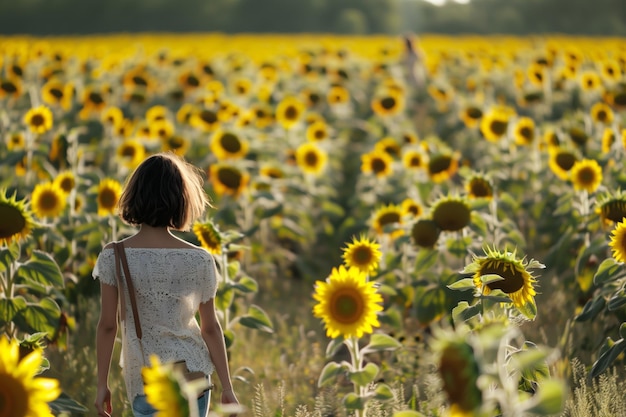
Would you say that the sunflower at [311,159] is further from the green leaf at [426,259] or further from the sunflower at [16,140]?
the green leaf at [426,259]

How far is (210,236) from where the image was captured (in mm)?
3553

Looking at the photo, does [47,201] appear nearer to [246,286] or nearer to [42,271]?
[42,271]

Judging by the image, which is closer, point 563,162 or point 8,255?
point 8,255

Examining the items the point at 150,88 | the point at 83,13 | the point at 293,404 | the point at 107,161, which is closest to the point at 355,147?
the point at 150,88

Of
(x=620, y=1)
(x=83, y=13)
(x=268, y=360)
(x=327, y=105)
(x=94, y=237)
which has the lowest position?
(x=268, y=360)

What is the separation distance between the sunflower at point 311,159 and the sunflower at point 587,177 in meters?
2.45

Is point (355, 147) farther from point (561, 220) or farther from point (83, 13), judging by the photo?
point (83, 13)

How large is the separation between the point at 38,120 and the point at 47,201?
1774 mm

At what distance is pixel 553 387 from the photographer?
1.50 m

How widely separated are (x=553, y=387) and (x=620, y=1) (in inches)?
1769

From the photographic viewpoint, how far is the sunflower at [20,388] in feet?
5.76

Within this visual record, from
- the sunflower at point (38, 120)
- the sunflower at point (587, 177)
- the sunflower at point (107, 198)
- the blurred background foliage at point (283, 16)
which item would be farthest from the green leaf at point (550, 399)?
the blurred background foliage at point (283, 16)

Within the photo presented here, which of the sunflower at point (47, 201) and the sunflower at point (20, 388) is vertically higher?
the sunflower at point (47, 201)

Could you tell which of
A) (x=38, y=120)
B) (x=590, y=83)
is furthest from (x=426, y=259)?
(x=590, y=83)
